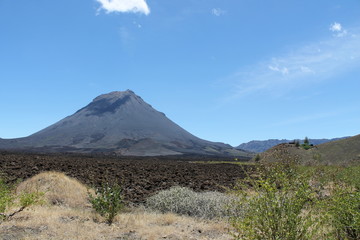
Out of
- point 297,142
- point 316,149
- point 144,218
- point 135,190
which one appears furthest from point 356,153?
point 144,218

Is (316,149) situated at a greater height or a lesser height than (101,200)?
greater

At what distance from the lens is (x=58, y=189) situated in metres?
13.7

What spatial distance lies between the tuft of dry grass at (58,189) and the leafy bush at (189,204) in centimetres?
306

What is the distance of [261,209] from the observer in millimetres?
5309

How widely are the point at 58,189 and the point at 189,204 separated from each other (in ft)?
20.6

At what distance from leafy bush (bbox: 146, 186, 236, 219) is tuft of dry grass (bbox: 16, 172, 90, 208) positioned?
10.0 ft

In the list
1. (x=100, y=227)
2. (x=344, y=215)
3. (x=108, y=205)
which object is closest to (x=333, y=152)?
(x=108, y=205)

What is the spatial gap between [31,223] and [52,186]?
225 inches

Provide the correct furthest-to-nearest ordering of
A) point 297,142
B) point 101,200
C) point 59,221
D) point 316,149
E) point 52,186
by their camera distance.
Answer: point 297,142
point 316,149
point 52,186
point 101,200
point 59,221

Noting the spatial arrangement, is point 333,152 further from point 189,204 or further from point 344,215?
point 344,215

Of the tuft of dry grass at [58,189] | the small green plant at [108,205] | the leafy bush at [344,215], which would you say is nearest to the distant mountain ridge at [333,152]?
the tuft of dry grass at [58,189]

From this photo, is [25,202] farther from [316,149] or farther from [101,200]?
[316,149]

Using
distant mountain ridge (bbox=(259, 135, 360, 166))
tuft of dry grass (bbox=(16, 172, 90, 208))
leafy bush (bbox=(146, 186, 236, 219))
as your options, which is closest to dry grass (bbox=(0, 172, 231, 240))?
leafy bush (bbox=(146, 186, 236, 219))

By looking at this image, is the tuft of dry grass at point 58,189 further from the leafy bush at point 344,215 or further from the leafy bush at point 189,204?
the leafy bush at point 344,215
